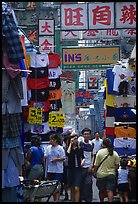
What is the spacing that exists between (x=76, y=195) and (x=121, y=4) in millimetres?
7193

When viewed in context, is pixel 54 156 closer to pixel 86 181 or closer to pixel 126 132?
pixel 86 181

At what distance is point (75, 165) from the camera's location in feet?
40.1

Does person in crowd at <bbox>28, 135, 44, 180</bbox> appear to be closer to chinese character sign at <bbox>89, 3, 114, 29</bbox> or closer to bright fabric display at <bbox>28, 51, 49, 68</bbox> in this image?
bright fabric display at <bbox>28, 51, 49, 68</bbox>

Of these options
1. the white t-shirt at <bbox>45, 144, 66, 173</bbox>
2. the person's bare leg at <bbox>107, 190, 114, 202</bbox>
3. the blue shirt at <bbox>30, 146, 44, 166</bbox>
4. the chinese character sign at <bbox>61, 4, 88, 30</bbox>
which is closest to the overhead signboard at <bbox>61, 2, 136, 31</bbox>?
the chinese character sign at <bbox>61, 4, 88, 30</bbox>

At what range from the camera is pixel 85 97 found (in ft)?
147

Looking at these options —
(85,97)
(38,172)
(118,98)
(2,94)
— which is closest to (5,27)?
(2,94)

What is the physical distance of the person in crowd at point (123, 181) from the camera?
11.8 metres

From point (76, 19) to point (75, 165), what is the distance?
6192mm

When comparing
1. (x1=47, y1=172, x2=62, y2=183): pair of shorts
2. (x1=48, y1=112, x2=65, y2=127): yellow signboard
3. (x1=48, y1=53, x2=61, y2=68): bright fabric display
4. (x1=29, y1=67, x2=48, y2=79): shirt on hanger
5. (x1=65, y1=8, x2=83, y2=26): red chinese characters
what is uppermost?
(x1=65, y1=8, x2=83, y2=26): red chinese characters

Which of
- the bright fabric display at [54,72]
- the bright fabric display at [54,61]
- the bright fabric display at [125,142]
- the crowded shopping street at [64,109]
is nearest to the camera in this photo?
the crowded shopping street at [64,109]

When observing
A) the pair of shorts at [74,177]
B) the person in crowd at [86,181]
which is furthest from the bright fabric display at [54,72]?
the pair of shorts at [74,177]

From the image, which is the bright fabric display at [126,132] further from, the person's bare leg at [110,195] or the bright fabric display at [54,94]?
the person's bare leg at [110,195]

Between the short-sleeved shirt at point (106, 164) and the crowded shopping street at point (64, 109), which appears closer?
the crowded shopping street at point (64, 109)

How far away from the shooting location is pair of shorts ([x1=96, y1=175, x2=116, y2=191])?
38.7 ft
